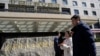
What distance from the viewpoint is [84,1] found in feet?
154

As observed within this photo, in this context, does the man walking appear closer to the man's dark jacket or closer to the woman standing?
the man's dark jacket

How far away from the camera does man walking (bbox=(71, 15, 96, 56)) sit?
4.14 meters

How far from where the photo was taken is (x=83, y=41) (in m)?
4.28

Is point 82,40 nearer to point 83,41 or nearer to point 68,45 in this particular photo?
point 83,41

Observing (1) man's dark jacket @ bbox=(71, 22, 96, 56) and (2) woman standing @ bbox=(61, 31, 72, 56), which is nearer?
(1) man's dark jacket @ bbox=(71, 22, 96, 56)

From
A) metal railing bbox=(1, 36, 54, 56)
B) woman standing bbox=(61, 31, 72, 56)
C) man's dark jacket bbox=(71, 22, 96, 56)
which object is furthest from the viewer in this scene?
metal railing bbox=(1, 36, 54, 56)

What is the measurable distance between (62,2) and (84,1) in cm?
565

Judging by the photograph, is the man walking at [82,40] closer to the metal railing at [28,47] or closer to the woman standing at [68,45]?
the woman standing at [68,45]

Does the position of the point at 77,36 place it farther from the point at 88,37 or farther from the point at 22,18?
the point at 22,18

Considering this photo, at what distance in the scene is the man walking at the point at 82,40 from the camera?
163 inches

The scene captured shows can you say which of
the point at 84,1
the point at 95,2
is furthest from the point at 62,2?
the point at 95,2

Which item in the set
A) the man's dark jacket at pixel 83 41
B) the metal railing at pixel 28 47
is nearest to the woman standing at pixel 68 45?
the man's dark jacket at pixel 83 41

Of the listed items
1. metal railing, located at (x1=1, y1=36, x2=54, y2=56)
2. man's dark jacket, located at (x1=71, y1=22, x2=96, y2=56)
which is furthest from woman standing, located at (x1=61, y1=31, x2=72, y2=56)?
metal railing, located at (x1=1, y1=36, x2=54, y2=56)

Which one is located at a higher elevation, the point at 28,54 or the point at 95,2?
the point at 95,2
